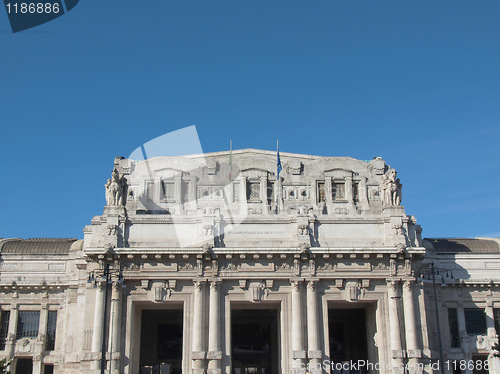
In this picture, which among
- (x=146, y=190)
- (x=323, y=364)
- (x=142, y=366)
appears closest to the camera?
(x=323, y=364)

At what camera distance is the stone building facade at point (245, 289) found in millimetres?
42875

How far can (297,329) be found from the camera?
42.6 metres

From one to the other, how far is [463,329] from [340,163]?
18.4 meters

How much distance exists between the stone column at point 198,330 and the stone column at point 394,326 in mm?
13827

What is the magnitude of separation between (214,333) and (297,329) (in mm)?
6025

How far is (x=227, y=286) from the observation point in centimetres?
4403

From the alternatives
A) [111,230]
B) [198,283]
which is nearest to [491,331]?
[198,283]

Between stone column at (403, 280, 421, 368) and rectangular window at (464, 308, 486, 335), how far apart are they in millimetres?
9672

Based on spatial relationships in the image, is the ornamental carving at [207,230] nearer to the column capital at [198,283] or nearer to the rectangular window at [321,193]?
the column capital at [198,283]

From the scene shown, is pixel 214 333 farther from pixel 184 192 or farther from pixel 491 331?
pixel 491 331

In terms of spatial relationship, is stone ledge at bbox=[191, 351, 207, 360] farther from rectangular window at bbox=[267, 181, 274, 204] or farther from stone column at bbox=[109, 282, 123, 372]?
rectangular window at bbox=[267, 181, 274, 204]

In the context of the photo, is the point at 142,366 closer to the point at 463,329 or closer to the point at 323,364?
the point at 323,364

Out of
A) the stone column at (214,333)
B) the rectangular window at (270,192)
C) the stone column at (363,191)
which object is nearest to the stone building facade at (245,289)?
the stone column at (214,333)

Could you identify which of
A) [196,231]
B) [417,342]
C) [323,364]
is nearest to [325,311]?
[323,364]
